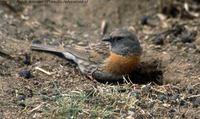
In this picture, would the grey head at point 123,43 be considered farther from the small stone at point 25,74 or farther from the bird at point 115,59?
the small stone at point 25,74

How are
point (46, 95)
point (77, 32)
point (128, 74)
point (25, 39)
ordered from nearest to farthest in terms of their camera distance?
point (46, 95), point (128, 74), point (25, 39), point (77, 32)

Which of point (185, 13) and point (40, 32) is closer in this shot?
point (40, 32)

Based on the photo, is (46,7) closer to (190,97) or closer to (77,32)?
(77,32)

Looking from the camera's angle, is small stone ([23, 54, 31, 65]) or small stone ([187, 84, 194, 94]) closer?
small stone ([187, 84, 194, 94])

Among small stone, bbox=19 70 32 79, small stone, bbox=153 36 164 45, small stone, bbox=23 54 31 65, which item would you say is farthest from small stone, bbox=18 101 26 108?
small stone, bbox=153 36 164 45

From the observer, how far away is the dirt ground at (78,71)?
21.5 ft

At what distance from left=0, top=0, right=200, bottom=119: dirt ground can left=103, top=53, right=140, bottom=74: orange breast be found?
1.19ft

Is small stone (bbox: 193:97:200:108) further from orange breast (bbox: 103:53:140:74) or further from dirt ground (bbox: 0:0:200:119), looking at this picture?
orange breast (bbox: 103:53:140:74)

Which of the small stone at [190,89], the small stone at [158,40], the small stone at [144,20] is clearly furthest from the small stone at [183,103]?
the small stone at [144,20]

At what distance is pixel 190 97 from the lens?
23.0ft

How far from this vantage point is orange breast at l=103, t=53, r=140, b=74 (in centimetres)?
785

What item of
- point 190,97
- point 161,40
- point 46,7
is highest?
point 46,7

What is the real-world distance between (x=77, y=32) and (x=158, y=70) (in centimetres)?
198

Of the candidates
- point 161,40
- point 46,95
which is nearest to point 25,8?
point 161,40
